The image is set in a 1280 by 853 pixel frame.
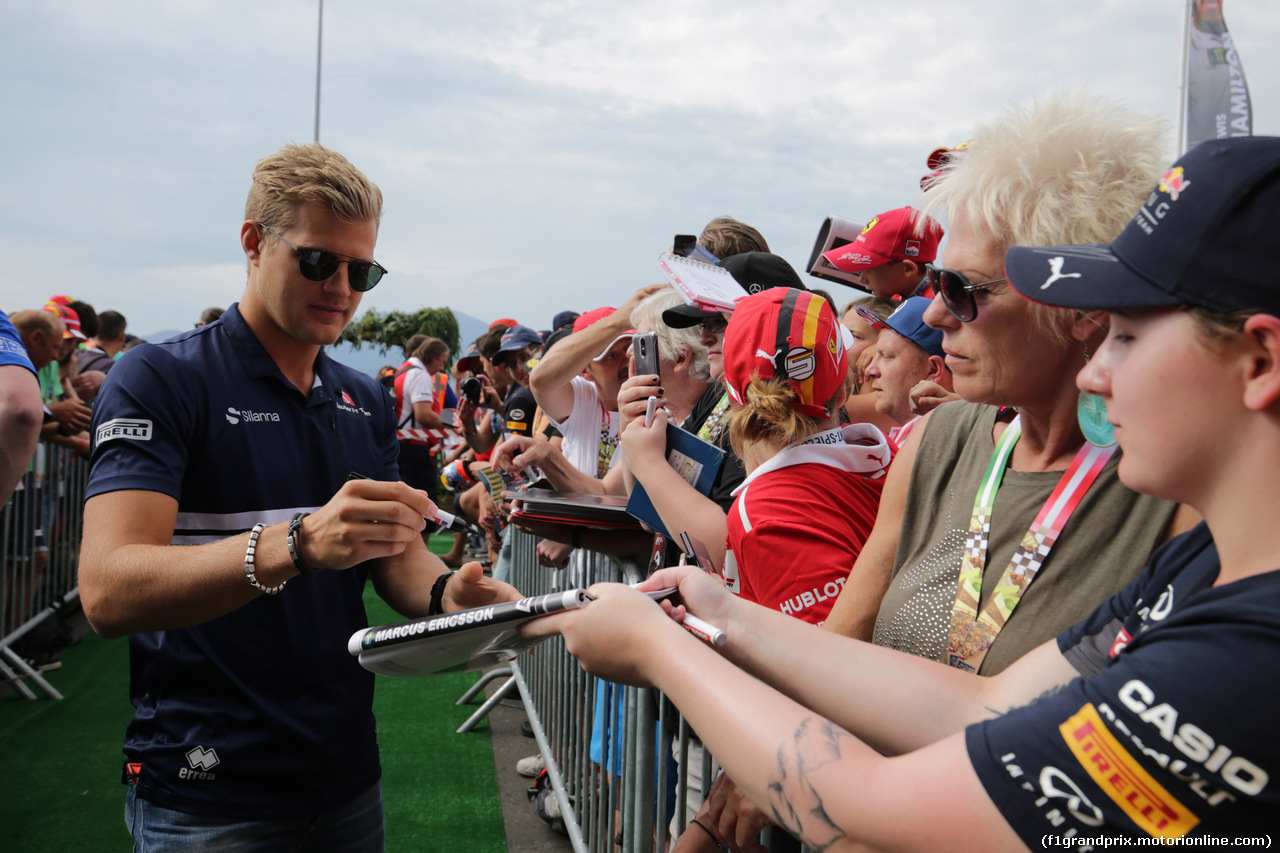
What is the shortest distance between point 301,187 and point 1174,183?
205 centimetres

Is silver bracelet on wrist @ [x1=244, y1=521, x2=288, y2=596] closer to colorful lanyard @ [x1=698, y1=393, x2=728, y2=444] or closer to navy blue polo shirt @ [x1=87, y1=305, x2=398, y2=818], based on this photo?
navy blue polo shirt @ [x1=87, y1=305, x2=398, y2=818]

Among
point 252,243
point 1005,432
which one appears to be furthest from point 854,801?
point 252,243

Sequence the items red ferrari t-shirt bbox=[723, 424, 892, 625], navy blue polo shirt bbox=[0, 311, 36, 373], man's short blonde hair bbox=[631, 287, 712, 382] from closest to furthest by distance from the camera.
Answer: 1. red ferrari t-shirt bbox=[723, 424, 892, 625]
2. navy blue polo shirt bbox=[0, 311, 36, 373]
3. man's short blonde hair bbox=[631, 287, 712, 382]

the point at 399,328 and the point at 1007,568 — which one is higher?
the point at 1007,568

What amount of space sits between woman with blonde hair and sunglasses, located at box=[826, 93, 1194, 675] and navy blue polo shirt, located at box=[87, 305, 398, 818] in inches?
54.2

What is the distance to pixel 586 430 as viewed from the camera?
16.2 feet

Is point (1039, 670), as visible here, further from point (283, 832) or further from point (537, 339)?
point (537, 339)

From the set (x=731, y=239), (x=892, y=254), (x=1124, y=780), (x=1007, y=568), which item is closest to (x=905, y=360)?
(x=892, y=254)

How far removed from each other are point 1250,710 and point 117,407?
7.37 feet

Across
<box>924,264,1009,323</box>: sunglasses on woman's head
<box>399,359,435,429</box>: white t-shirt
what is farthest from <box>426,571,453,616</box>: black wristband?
<box>399,359,435,429</box>: white t-shirt

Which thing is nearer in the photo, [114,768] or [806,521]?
[806,521]

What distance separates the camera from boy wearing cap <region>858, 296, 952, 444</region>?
137 inches

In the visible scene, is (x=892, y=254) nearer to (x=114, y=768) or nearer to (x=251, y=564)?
(x=251, y=564)

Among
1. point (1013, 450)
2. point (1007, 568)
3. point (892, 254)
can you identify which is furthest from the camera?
point (892, 254)
